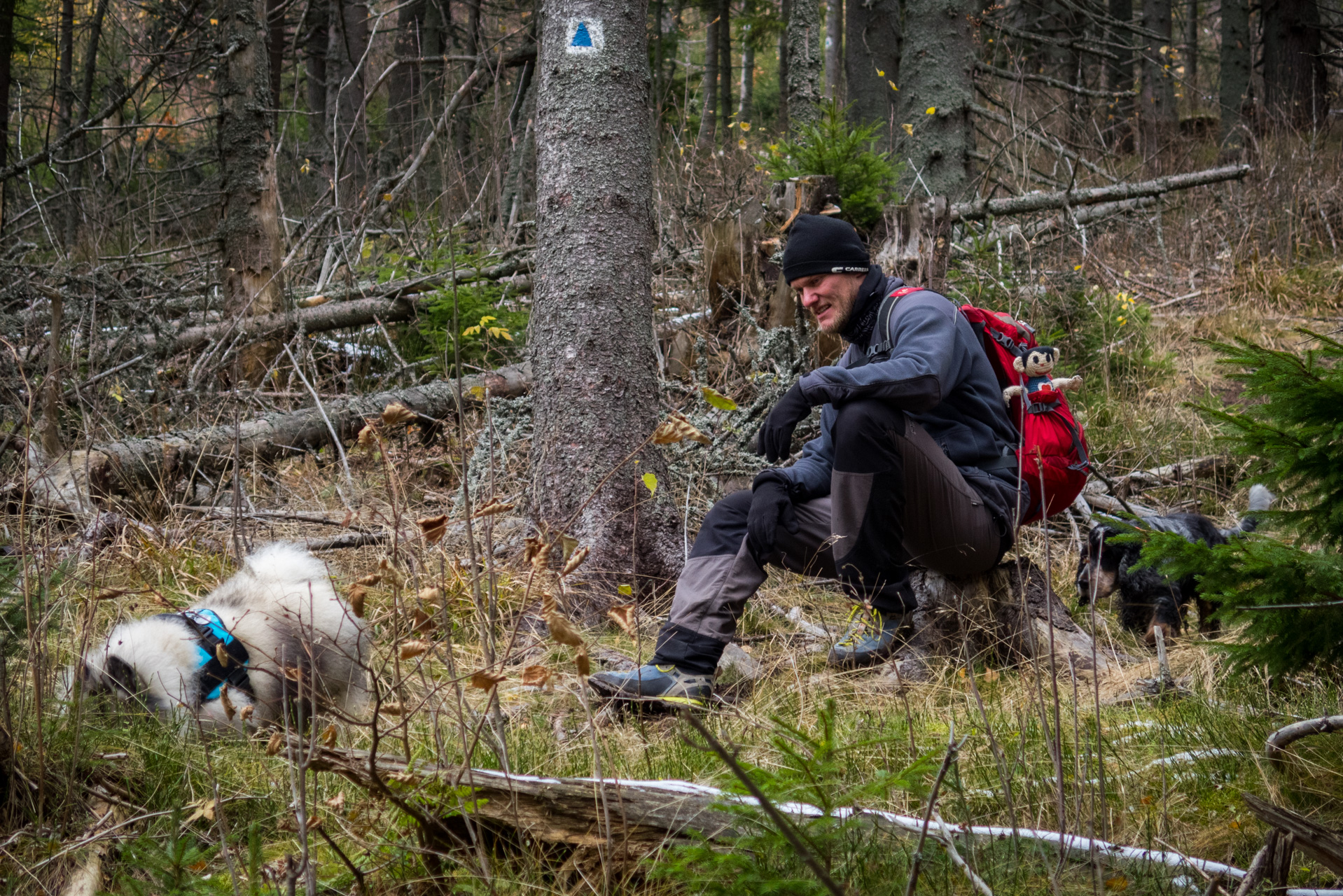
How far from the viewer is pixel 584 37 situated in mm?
4172

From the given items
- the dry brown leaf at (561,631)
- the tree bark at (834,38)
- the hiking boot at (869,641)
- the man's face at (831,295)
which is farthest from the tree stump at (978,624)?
the tree bark at (834,38)

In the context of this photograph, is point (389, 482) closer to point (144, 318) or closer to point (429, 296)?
point (429, 296)

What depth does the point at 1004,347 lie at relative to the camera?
363 centimetres

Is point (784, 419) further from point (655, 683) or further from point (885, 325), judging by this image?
point (655, 683)

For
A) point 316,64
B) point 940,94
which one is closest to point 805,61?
point 940,94

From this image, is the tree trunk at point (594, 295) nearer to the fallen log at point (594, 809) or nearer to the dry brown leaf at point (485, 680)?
the fallen log at point (594, 809)

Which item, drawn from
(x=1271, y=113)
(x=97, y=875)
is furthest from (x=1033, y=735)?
(x=1271, y=113)

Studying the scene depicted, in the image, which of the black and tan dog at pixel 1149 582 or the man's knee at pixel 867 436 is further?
the black and tan dog at pixel 1149 582

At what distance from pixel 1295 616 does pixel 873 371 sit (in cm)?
144

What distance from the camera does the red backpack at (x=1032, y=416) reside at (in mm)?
3369

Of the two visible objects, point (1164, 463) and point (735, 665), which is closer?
point (735, 665)

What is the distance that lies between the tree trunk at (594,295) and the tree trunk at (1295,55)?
37.7ft

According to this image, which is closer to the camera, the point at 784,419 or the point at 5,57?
the point at 784,419

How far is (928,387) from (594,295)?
5.08ft
